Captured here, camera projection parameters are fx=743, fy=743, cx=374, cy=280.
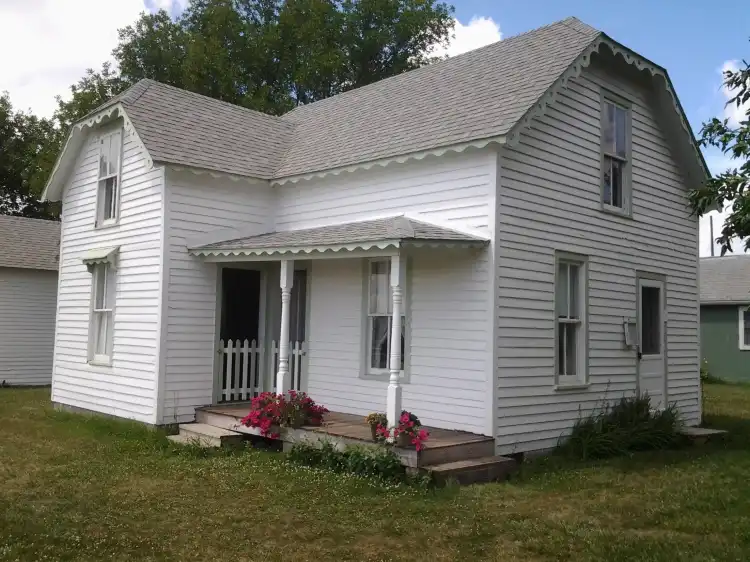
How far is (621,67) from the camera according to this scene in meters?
12.1

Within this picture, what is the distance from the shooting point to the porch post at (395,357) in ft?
29.3

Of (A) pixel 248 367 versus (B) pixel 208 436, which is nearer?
(B) pixel 208 436

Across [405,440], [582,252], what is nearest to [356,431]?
[405,440]

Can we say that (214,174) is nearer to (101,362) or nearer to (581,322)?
(101,362)

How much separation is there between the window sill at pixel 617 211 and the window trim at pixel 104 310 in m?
8.27

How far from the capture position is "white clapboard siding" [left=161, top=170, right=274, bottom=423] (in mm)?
11672

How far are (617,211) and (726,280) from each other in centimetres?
1930

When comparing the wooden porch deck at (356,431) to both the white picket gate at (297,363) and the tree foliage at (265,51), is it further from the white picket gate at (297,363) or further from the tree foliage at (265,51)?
the tree foliage at (265,51)

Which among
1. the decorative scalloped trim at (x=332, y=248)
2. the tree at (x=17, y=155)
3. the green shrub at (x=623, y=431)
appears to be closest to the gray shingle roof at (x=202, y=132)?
the decorative scalloped trim at (x=332, y=248)

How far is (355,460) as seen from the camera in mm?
8805

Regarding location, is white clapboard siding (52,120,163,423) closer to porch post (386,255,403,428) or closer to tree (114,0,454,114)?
porch post (386,255,403,428)

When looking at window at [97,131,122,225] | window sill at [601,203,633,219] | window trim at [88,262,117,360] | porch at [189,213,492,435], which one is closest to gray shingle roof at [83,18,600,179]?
window at [97,131,122,225]

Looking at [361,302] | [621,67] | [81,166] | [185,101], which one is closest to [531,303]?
[361,302]

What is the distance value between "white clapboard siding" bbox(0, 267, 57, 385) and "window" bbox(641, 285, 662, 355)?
16439mm
